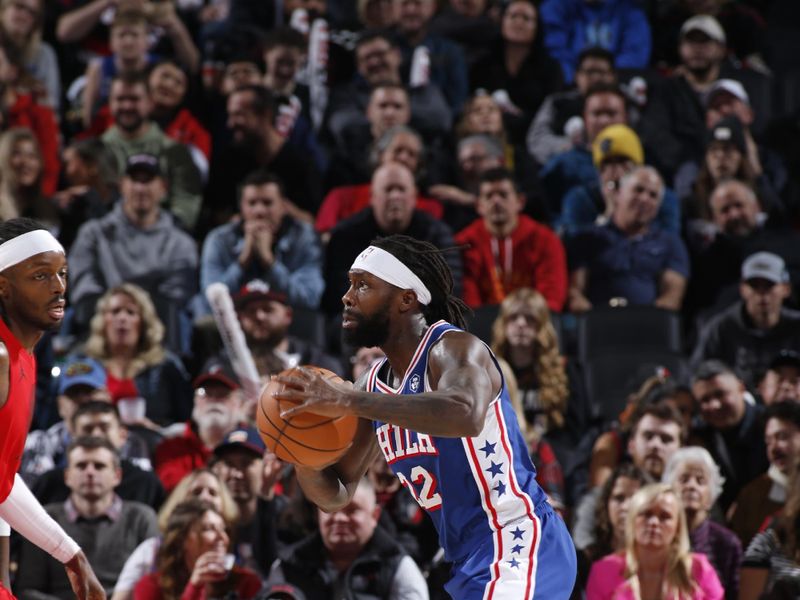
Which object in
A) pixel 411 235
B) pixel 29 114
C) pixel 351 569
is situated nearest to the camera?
pixel 351 569

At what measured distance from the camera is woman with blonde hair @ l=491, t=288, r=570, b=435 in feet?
29.4

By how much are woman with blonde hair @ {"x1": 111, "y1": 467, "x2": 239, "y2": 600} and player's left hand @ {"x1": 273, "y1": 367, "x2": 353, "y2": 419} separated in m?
3.30

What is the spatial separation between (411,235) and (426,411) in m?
6.10

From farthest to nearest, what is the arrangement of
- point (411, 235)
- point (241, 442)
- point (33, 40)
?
point (33, 40)
point (411, 235)
point (241, 442)

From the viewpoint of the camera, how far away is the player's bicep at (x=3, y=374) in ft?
15.0

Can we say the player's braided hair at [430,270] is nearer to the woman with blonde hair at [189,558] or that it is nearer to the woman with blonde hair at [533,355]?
the woman with blonde hair at [189,558]

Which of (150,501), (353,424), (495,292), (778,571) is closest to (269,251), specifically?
(495,292)

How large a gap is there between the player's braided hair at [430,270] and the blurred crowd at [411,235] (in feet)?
8.12

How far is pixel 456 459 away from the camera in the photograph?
4.59 m

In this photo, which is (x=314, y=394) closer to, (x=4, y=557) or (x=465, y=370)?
(x=465, y=370)

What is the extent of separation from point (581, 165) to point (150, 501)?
16.3 ft

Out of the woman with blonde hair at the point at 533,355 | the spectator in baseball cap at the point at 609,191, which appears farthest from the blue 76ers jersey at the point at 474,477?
the spectator in baseball cap at the point at 609,191

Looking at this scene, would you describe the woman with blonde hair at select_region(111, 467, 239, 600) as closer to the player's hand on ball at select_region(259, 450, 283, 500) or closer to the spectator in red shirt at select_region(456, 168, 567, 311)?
the player's hand on ball at select_region(259, 450, 283, 500)

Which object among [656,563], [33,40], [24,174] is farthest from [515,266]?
[33,40]
